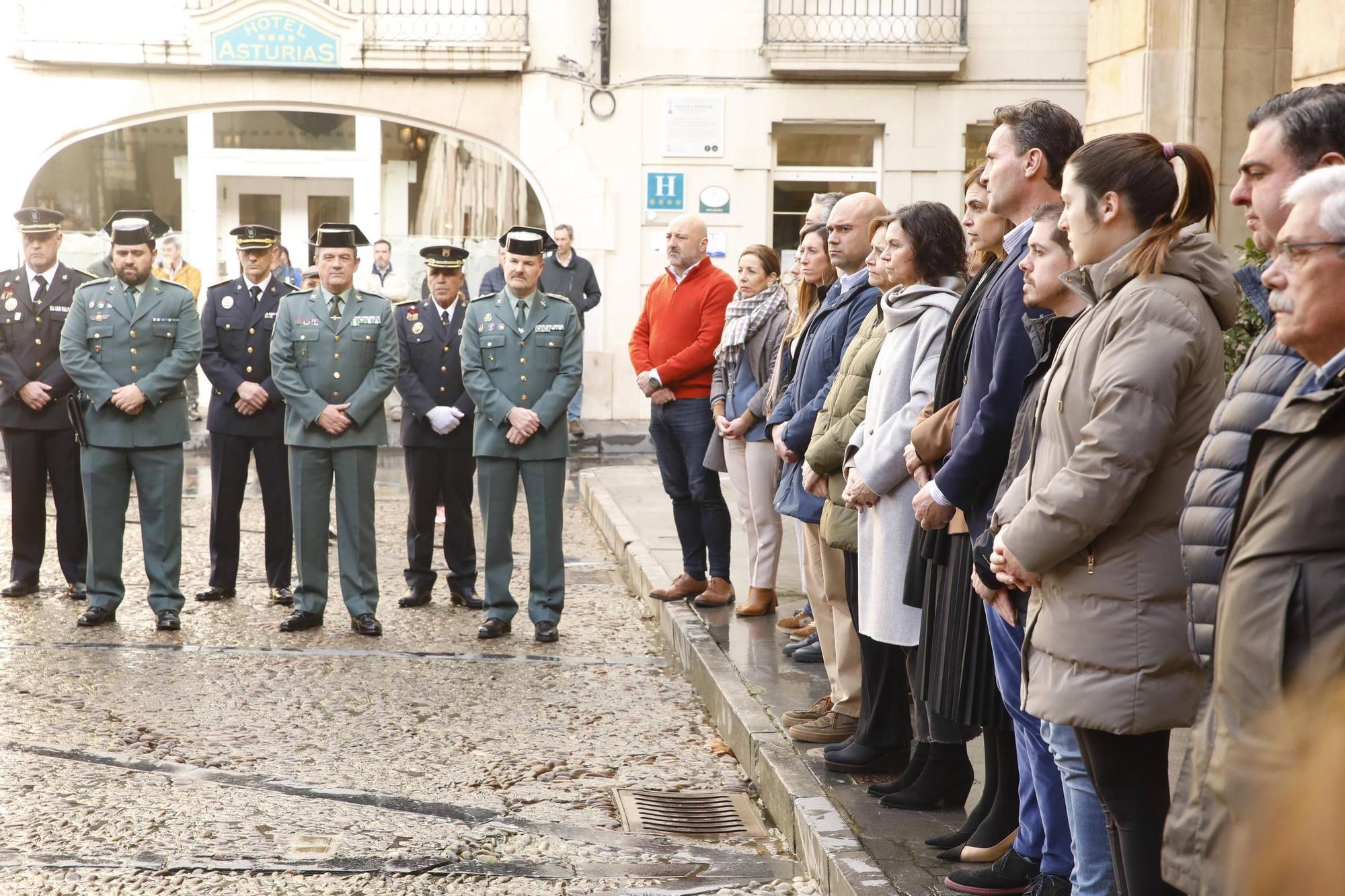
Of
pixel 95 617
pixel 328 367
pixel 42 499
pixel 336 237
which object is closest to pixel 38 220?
pixel 42 499

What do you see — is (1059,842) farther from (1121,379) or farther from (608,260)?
(608,260)

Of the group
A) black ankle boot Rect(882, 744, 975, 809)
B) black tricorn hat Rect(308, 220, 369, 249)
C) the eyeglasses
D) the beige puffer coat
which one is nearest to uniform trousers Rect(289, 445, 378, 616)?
black tricorn hat Rect(308, 220, 369, 249)

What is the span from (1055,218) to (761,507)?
424 cm

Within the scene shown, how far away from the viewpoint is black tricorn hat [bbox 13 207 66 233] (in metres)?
9.09

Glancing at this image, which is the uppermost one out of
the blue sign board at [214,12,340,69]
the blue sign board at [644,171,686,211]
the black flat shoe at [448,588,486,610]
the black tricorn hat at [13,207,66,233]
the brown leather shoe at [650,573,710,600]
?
the blue sign board at [214,12,340,69]

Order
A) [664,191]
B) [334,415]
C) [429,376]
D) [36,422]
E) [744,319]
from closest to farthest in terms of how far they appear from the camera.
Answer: [744,319] → [334,415] → [36,422] → [429,376] → [664,191]

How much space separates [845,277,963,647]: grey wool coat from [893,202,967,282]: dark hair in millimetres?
121

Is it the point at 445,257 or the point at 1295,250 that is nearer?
the point at 1295,250

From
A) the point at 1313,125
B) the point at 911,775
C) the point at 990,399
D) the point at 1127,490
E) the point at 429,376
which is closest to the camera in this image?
the point at 1313,125

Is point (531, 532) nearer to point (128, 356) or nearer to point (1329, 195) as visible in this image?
point (128, 356)

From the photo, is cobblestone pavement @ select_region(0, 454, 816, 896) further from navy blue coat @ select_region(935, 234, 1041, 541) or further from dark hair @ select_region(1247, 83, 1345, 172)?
dark hair @ select_region(1247, 83, 1345, 172)

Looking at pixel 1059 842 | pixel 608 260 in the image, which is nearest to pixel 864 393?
pixel 1059 842

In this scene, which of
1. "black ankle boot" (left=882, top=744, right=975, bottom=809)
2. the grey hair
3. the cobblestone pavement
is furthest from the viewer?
"black ankle boot" (left=882, top=744, right=975, bottom=809)

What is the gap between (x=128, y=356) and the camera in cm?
837
